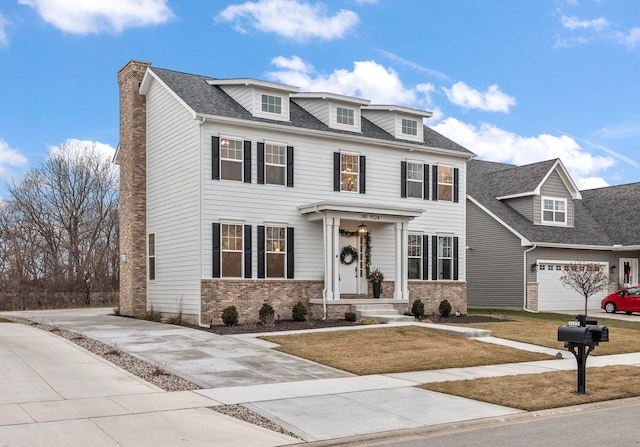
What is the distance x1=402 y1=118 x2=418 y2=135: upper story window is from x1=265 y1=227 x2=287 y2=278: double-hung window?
23.3ft

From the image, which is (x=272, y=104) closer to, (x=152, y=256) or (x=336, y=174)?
(x=336, y=174)

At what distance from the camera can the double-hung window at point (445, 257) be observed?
2659 centimetres

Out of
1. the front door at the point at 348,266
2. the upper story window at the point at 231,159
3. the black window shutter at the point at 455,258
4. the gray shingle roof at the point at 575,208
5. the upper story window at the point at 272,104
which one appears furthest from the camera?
the gray shingle roof at the point at 575,208

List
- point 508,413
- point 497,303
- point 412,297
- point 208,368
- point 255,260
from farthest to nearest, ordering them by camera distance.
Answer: point 497,303, point 412,297, point 255,260, point 208,368, point 508,413

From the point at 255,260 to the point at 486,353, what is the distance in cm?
879

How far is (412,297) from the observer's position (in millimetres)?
25453

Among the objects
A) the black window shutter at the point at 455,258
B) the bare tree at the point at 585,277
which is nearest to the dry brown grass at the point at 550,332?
the bare tree at the point at 585,277

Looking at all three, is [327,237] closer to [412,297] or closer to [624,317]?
[412,297]

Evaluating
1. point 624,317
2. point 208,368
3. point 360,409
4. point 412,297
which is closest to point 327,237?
point 412,297

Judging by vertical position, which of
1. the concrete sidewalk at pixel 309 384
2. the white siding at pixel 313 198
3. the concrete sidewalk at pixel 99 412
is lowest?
the concrete sidewalk at pixel 309 384

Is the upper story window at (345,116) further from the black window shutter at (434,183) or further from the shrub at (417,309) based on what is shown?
the shrub at (417,309)

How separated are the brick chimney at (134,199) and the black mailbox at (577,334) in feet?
56.3

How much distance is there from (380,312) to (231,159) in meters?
7.11

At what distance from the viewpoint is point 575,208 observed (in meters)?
36.2
